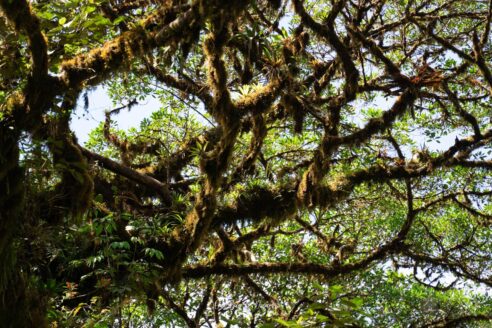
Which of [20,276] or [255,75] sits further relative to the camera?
[255,75]

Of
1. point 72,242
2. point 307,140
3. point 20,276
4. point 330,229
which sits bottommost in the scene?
point 20,276

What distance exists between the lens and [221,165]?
5070 mm

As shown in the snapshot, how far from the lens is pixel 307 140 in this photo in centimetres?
809

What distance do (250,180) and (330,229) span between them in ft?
10.1

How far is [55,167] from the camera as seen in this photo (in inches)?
154

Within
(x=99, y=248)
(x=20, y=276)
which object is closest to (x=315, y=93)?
(x=99, y=248)

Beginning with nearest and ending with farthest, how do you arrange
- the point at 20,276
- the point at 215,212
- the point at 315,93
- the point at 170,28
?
the point at 20,276 → the point at 170,28 → the point at 215,212 → the point at 315,93

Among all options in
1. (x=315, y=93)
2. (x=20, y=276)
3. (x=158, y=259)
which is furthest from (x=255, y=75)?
(x=20, y=276)

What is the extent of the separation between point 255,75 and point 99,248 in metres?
3.04

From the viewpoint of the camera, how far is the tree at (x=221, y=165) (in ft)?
12.7

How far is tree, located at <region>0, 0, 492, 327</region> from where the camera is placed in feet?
12.7

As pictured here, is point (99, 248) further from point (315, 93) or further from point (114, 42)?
point (315, 93)

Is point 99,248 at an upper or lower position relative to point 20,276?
upper

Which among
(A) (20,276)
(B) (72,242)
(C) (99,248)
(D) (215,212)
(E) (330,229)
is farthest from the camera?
(E) (330,229)
